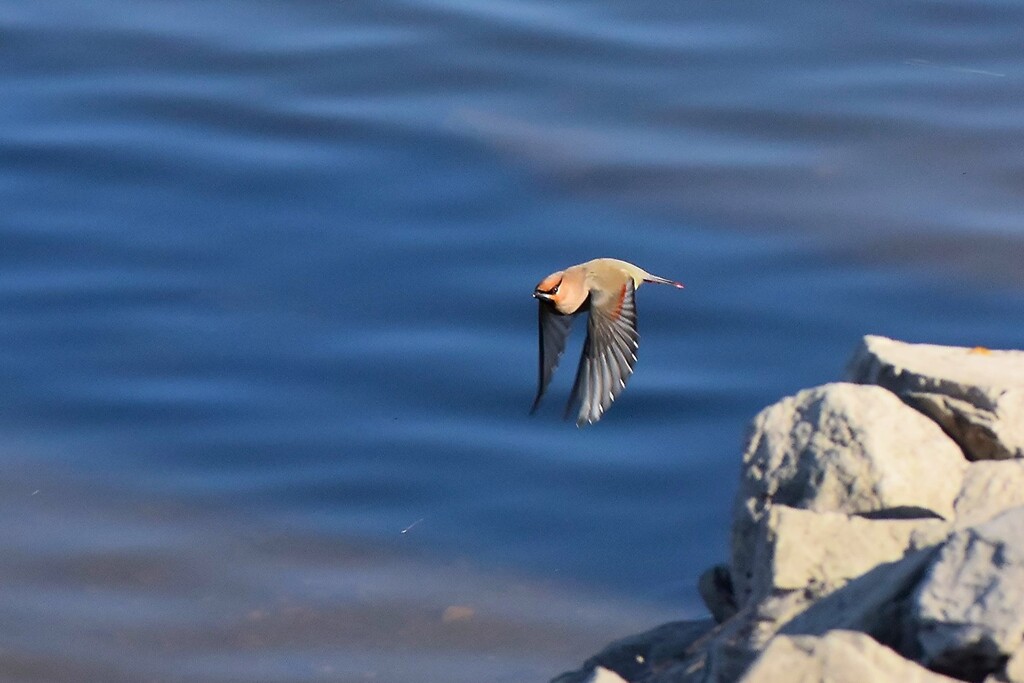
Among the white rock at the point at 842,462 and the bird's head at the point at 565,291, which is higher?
the bird's head at the point at 565,291

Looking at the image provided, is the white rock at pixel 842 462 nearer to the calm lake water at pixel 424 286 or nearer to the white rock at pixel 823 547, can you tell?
the white rock at pixel 823 547

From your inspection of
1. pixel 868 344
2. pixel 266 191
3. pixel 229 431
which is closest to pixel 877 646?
pixel 868 344

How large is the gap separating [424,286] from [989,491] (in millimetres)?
5378

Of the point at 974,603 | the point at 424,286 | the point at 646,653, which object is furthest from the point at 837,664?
the point at 424,286

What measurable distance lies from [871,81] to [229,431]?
17.5ft

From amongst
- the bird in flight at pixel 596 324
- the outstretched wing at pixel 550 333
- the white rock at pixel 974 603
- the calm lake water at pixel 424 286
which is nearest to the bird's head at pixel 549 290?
the bird in flight at pixel 596 324

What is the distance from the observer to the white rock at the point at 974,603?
346cm

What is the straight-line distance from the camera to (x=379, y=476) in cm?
803

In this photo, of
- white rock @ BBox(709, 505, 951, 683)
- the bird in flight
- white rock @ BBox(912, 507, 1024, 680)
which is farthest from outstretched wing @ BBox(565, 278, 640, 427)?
white rock @ BBox(912, 507, 1024, 680)

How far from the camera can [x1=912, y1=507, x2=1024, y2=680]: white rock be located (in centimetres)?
346

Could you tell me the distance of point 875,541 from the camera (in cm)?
404

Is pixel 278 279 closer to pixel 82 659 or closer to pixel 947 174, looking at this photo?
pixel 82 659

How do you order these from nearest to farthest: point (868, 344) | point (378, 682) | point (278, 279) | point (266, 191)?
point (868, 344) < point (378, 682) < point (278, 279) < point (266, 191)

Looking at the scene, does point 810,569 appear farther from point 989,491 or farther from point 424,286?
point 424,286
